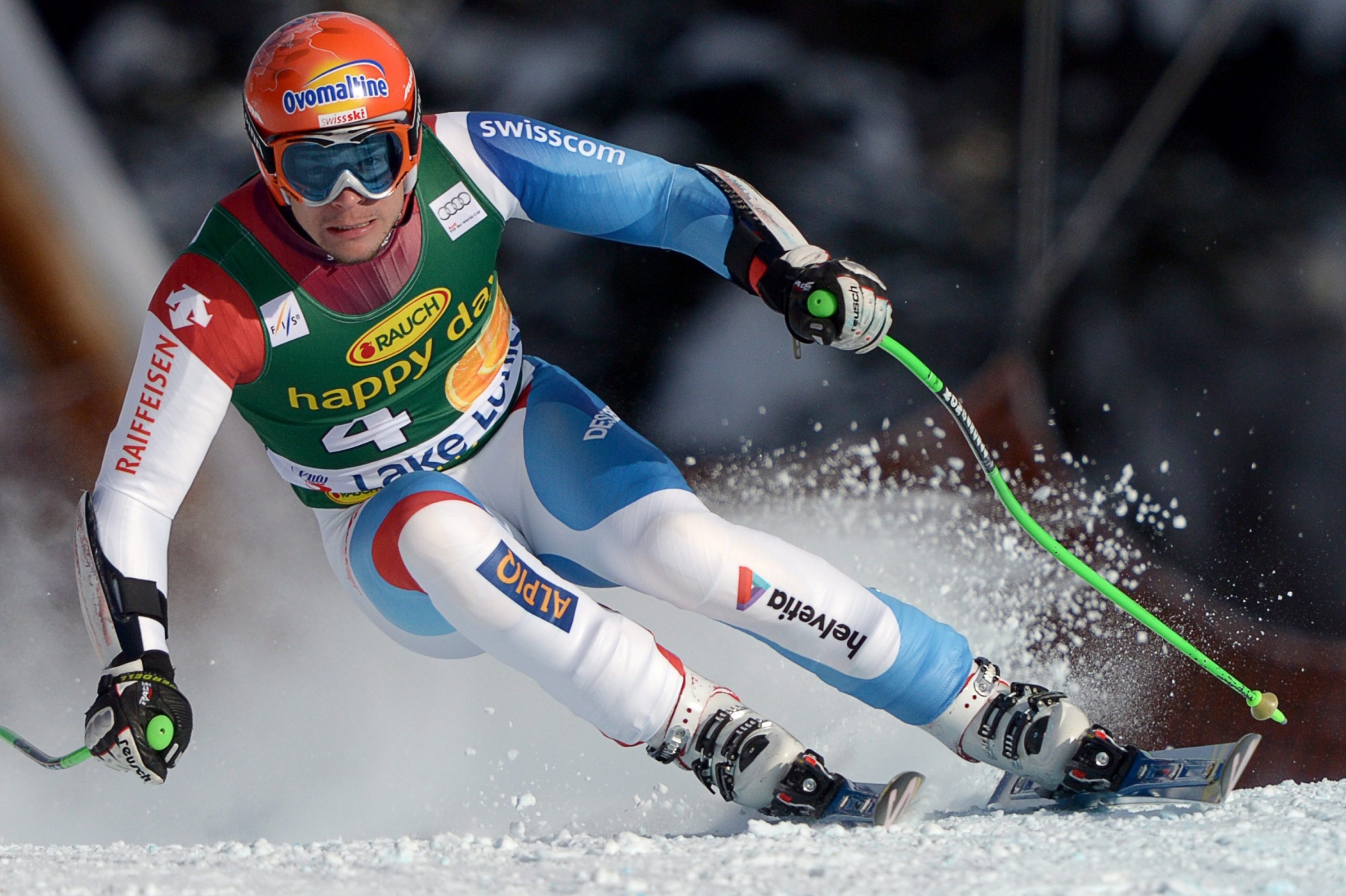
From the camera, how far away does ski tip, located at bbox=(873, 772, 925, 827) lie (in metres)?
1.83

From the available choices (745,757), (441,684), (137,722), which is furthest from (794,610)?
(441,684)

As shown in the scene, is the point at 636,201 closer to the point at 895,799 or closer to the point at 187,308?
the point at 187,308

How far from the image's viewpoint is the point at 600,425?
209 cm

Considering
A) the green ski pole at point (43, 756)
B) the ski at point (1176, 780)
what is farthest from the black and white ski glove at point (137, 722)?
the ski at point (1176, 780)

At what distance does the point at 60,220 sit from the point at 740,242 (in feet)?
7.33

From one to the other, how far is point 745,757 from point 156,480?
1.02 m

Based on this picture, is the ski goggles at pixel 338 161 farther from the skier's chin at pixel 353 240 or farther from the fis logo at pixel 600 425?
the fis logo at pixel 600 425

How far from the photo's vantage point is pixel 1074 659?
10.6 ft

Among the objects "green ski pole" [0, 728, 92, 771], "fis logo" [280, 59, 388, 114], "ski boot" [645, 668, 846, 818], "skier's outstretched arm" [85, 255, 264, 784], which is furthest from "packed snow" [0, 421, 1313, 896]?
"fis logo" [280, 59, 388, 114]

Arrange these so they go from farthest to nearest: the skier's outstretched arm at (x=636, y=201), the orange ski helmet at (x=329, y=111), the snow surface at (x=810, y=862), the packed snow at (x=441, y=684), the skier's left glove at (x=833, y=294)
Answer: the packed snow at (x=441, y=684) < the skier's outstretched arm at (x=636, y=201) < the skier's left glove at (x=833, y=294) < the orange ski helmet at (x=329, y=111) < the snow surface at (x=810, y=862)

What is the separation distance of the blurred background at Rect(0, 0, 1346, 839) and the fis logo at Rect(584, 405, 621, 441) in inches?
53.2

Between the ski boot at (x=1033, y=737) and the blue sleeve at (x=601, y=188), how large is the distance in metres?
0.88

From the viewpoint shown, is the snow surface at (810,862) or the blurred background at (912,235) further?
the blurred background at (912,235)

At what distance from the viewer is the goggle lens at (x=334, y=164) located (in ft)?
5.82
